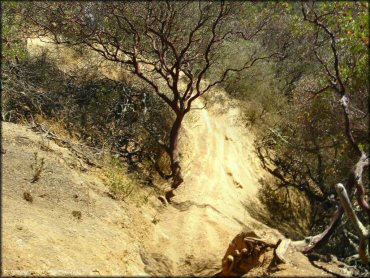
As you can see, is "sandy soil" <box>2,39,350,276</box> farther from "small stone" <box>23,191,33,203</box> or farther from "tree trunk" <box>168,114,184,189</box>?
"tree trunk" <box>168,114,184,189</box>

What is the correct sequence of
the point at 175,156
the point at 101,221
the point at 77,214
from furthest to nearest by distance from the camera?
the point at 175,156
the point at 101,221
the point at 77,214

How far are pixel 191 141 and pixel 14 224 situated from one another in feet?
20.2

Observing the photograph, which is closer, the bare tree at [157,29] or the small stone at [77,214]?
the small stone at [77,214]

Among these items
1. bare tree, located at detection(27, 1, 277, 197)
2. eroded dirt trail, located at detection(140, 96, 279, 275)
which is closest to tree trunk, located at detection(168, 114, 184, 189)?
bare tree, located at detection(27, 1, 277, 197)

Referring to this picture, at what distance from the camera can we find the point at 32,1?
10.5 meters

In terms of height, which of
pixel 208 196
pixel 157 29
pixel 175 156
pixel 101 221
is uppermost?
pixel 157 29

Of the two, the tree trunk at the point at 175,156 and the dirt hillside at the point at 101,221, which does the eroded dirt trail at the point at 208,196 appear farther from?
the tree trunk at the point at 175,156

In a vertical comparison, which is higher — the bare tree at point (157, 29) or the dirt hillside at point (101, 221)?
the bare tree at point (157, 29)

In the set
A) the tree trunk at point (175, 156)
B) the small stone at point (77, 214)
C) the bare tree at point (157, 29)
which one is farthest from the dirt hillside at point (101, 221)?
the bare tree at point (157, 29)

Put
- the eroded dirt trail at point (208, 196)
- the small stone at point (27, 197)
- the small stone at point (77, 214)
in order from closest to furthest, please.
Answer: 1. the small stone at point (27, 197)
2. the small stone at point (77, 214)
3. the eroded dirt trail at point (208, 196)

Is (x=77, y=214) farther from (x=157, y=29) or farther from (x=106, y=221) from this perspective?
(x=157, y=29)

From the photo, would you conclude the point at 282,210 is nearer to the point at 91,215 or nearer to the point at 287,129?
the point at 287,129

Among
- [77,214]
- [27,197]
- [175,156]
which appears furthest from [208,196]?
[27,197]

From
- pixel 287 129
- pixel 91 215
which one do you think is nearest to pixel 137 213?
pixel 91 215
